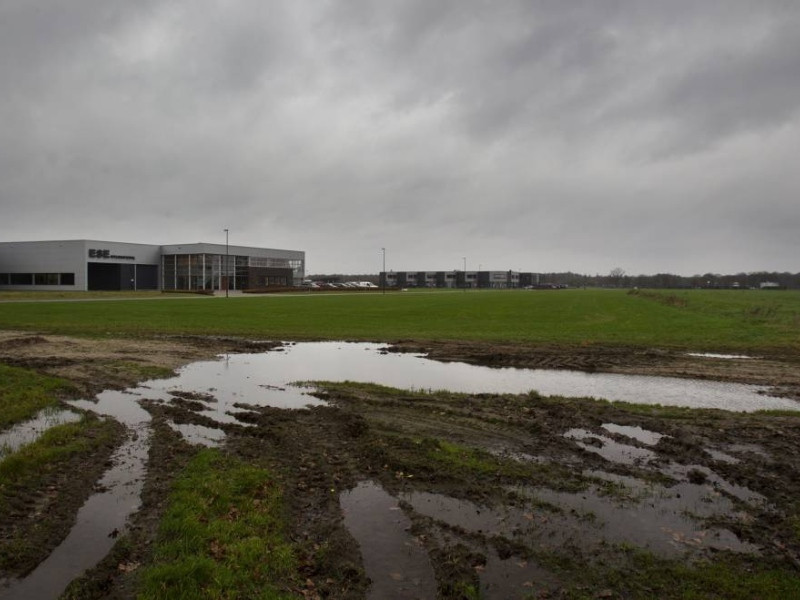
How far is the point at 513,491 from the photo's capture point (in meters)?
8.47

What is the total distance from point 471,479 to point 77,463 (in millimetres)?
6611

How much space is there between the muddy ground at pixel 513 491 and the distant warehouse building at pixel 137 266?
9288cm

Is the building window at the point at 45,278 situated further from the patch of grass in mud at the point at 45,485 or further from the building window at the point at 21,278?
the patch of grass in mud at the point at 45,485

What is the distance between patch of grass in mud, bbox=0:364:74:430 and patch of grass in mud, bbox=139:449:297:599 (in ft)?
20.0

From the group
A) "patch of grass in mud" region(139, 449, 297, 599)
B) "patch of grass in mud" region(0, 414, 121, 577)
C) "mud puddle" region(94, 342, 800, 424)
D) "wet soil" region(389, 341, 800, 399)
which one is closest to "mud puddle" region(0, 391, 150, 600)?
"patch of grass in mud" region(0, 414, 121, 577)

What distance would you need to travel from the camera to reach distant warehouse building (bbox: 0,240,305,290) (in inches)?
3917

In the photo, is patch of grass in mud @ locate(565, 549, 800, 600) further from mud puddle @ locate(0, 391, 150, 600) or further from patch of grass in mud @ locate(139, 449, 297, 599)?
mud puddle @ locate(0, 391, 150, 600)

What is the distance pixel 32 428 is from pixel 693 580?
39.4ft

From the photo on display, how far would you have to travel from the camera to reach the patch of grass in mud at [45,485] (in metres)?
6.55

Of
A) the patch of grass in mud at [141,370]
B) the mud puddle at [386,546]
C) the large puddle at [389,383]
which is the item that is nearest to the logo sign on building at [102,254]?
the large puddle at [389,383]

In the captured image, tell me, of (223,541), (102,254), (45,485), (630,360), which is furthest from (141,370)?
(102,254)

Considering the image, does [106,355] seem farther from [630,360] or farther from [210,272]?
[210,272]

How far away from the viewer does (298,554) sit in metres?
6.45

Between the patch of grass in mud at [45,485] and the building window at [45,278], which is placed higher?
the building window at [45,278]
